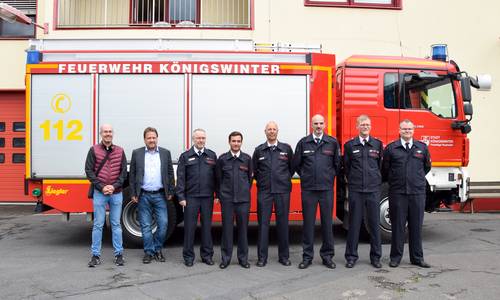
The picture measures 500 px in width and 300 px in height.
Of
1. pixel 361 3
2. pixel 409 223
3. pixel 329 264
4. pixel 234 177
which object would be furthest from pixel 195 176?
pixel 361 3

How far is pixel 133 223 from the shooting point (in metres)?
7.12

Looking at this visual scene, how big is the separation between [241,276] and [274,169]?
138 cm

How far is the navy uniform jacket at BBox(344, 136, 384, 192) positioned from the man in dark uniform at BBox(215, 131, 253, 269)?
130cm

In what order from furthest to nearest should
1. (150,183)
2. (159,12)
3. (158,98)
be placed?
(159,12), (158,98), (150,183)

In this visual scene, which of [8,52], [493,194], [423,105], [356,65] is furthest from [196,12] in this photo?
[493,194]

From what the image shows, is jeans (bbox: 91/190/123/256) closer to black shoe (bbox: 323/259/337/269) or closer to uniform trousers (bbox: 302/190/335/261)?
uniform trousers (bbox: 302/190/335/261)

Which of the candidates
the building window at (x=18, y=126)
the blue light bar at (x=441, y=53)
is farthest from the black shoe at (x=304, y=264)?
the building window at (x=18, y=126)

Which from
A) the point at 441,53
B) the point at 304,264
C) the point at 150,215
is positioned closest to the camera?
the point at 304,264

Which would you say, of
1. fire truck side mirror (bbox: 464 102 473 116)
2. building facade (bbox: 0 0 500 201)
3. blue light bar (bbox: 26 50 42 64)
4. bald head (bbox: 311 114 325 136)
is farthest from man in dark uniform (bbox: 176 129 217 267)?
building facade (bbox: 0 0 500 201)

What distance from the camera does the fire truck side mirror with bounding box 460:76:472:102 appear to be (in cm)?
725

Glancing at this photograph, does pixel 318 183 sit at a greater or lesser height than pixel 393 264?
greater

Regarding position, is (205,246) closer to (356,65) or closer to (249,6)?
(356,65)

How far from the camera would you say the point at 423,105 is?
7.40 metres

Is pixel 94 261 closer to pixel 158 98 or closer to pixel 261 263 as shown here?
pixel 261 263
